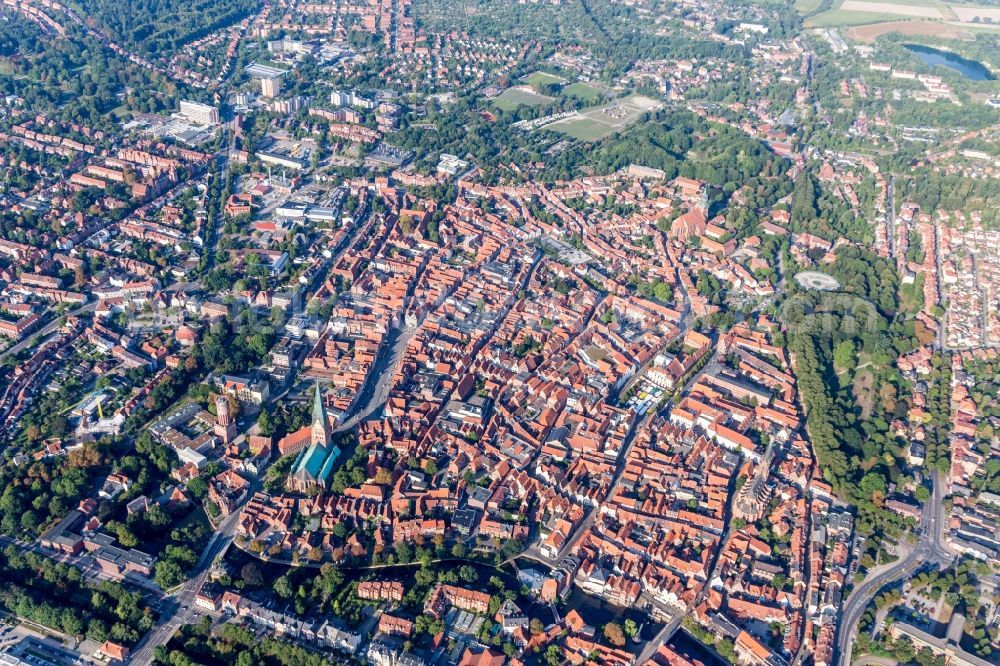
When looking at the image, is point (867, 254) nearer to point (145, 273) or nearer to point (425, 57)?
point (145, 273)

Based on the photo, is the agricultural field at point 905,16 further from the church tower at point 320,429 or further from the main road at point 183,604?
the main road at point 183,604

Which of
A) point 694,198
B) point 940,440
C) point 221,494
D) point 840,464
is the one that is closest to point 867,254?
point 694,198

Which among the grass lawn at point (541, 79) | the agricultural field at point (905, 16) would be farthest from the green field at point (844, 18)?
the grass lawn at point (541, 79)

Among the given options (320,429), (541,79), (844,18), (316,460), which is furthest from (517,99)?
(844,18)

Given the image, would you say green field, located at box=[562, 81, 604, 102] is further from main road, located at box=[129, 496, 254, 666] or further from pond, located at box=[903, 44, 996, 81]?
main road, located at box=[129, 496, 254, 666]

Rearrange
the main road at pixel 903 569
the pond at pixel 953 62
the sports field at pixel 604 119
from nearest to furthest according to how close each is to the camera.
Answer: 1. the main road at pixel 903 569
2. the sports field at pixel 604 119
3. the pond at pixel 953 62

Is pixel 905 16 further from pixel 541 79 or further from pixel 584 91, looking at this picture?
pixel 541 79
